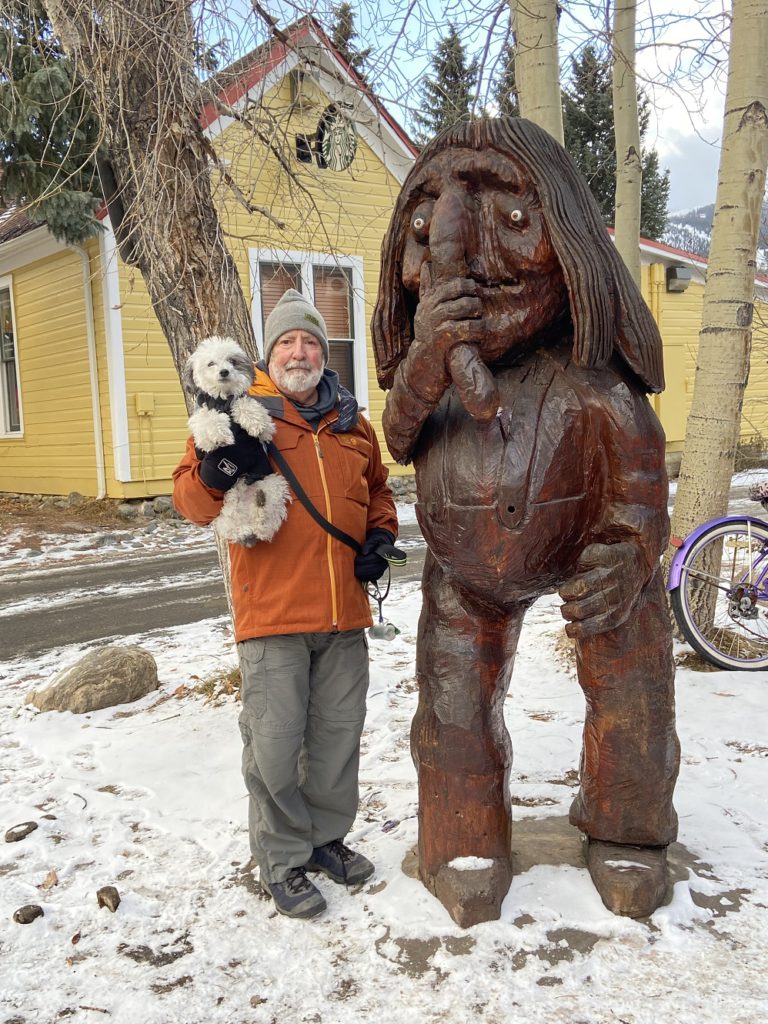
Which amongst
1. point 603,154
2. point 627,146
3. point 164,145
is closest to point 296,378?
point 164,145

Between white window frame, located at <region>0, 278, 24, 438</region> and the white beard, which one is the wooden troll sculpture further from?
white window frame, located at <region>0, 278, 24, 438</region>

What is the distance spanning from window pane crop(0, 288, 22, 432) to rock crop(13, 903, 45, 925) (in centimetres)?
1134

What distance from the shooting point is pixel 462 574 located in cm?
225

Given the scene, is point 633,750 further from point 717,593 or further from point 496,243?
point 717,593

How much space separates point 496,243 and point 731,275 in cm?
264

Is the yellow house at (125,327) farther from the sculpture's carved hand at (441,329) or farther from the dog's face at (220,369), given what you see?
the sculpture's carved hand at (441,329)

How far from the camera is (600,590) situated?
211 centimetres

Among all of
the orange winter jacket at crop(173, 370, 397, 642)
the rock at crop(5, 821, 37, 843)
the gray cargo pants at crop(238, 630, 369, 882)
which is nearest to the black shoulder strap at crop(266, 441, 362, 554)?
the orange winter jacket at crop(173, 370, 397, 642)

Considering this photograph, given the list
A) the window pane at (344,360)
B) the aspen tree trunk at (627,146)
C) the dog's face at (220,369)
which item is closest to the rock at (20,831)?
the dog's face at (220,369)

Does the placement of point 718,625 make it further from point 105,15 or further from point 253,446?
point 105,15

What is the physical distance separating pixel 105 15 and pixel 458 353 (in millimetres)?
3084

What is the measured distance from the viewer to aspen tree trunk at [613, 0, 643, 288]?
205 inches

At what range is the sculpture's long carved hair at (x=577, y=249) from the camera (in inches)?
80.7

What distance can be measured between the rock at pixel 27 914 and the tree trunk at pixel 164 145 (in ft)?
8.55
